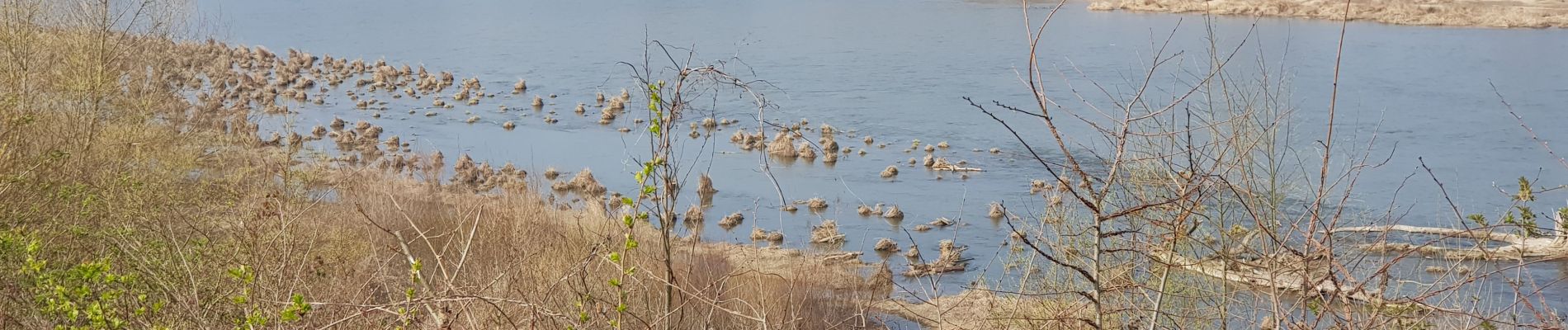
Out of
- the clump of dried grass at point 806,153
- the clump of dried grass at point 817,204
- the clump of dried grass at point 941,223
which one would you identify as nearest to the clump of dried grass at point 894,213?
the clump of dried grass at point 941,223

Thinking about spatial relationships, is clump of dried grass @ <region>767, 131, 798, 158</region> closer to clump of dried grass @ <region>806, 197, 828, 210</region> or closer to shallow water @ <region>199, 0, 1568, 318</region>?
shallow water @ <region>199, 0, 1568, 318</region>

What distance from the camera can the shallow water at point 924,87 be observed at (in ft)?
59.0

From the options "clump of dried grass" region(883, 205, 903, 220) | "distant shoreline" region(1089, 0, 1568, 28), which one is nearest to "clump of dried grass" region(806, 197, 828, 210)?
"clump of dried grass" region(883, 205, 903, 220)

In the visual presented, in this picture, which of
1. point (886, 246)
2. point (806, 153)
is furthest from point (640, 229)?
point (806, 153)

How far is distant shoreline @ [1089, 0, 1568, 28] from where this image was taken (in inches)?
1449

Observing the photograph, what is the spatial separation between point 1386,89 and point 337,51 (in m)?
27.0

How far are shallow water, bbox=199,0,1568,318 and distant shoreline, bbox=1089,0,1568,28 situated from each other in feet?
3.79

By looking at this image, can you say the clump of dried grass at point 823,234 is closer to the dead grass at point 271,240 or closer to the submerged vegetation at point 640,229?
the submerged vegetation at point 640,229

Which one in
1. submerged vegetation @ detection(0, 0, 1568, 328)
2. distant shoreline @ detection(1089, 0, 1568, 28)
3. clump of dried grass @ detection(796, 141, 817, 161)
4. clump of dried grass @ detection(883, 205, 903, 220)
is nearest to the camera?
submerged vegetation @ detection(0, 0, 1568, 328)

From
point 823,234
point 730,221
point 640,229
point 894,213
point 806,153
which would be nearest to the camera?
point 640,229

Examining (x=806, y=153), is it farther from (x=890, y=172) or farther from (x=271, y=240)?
(x=271, y=240)

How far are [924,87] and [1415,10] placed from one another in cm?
1885

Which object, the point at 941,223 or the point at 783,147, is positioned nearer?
the point at 941,223

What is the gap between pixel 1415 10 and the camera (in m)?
38.7
